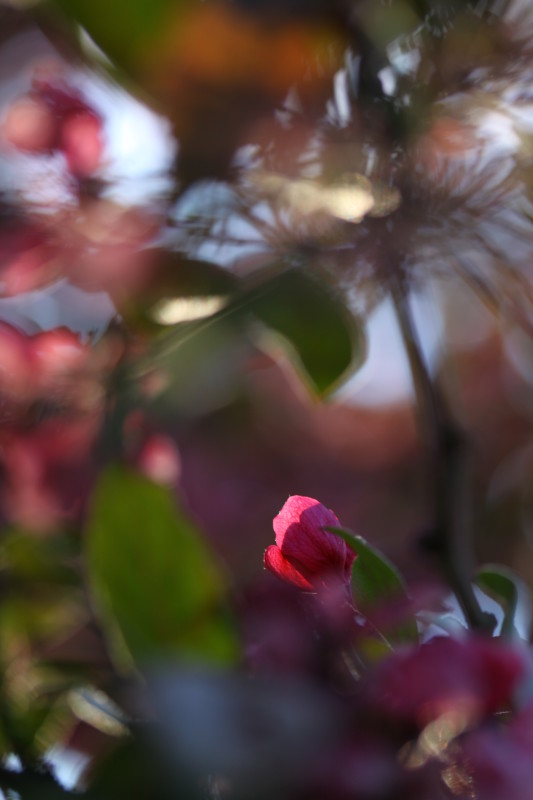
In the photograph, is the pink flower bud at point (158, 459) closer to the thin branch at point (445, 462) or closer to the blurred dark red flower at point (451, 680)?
the thin branch at point (445, 462)

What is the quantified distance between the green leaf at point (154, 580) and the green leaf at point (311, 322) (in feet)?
0.79

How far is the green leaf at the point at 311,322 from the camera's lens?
2.31 ft

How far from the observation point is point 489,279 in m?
0.85

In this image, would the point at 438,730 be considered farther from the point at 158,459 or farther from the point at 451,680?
the point at 158,459

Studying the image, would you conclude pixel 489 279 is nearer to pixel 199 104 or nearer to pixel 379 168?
pixel 379 168

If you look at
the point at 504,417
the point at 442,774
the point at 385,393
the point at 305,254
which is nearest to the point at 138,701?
A: the point at 442,774

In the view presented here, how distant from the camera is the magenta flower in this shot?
0.44m

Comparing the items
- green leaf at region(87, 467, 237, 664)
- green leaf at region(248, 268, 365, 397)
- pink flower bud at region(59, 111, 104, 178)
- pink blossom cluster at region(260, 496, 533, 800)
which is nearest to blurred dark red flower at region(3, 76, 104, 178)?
pink flower bud at region(59, 111, 104, 178)

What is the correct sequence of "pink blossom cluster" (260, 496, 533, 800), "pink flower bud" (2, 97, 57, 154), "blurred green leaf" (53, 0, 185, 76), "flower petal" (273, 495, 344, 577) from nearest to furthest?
"pink blossom cluster" (260, 496, 533, 800) < "flower petal" (273, 495, 344, 577) < "blurred green leaf" (53, 0, 185, 76) < "pink flower bud" (2, 97, 57, 154)

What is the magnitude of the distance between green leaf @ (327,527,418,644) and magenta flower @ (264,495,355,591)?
0.02 metres

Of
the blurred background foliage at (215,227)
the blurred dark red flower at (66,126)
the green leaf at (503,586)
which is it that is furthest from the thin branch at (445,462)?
the blurred dark red flower at (66,126)

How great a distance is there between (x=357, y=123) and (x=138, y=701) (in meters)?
0.44

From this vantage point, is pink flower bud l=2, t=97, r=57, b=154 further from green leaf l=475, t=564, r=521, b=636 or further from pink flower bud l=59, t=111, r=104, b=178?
green leaf l=475, t=564, r=521, b=636

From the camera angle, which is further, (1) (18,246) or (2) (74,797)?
(1) (18,246)
